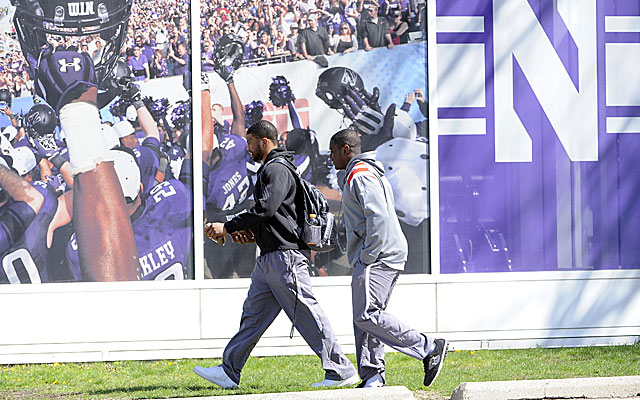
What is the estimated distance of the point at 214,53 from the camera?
29.0ft

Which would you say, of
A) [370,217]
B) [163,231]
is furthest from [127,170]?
[370,217]

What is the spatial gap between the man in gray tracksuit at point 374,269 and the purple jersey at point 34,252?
339 centimetres

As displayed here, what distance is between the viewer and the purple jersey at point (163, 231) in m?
8.71

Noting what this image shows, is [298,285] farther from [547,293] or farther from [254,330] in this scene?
[547,293]

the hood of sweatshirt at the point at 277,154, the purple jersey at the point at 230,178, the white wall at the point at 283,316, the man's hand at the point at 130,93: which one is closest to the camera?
the hood of sweatshirt at the point at 277,154

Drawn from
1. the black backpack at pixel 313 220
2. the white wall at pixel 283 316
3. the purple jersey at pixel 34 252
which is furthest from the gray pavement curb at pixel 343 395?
the purple jersey at pixel 34 252

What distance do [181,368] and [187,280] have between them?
3.12ft

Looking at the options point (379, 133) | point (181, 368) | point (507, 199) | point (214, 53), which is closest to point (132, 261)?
point (181, 368)

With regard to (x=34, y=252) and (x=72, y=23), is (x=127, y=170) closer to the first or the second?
(x=34, y=252)

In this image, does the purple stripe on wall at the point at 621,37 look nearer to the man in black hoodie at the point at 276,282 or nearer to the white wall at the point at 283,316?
the white wall at the point at 283,316

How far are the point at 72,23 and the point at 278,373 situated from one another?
12.5ft

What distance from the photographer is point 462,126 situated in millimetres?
9133

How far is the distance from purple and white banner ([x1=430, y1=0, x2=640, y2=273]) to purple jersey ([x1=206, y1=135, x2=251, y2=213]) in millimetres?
1949

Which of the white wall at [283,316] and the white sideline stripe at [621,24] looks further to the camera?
the white sideline stripe at [621,24]
